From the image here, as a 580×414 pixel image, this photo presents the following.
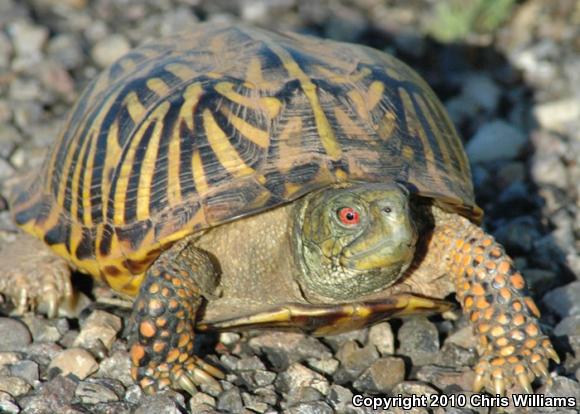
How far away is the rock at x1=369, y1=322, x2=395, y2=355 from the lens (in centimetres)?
414

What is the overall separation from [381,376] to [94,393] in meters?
1.31

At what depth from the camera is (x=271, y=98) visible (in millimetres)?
4078

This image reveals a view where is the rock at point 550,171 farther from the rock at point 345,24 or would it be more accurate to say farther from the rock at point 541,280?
the rock at point 345,24

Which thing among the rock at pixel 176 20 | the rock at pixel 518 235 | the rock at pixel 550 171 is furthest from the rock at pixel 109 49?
the rock at pixel 518 235

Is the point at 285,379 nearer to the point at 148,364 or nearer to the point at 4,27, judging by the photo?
the point at 148,364

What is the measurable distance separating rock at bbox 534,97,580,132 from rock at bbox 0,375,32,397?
4132 millimetres

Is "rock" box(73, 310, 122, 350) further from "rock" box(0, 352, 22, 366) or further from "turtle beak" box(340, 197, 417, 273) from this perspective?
"turtle beak" box(340, 197, 417, 273)

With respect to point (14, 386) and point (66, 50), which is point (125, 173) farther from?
point (66, 50)

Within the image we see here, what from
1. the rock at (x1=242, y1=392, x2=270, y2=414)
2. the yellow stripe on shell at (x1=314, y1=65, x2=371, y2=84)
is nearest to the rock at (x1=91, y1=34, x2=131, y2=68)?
the yellow stripe on shell at (x1=314, y1=65, x2=371, y2=84)

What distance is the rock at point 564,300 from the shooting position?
4.35 meters

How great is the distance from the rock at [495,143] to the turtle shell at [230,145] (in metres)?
1.36

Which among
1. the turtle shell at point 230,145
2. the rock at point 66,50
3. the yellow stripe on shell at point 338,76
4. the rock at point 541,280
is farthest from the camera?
the rock at point 66,50

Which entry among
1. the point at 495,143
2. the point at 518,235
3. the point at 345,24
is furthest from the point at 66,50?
the point at 518,235

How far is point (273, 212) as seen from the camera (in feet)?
13.4
